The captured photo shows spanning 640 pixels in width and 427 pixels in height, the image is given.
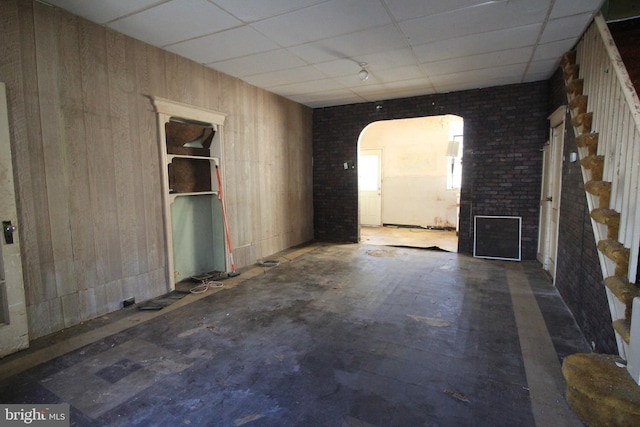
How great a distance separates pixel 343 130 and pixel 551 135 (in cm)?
367

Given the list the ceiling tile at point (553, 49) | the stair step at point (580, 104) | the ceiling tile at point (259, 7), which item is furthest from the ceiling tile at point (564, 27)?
the ceiling tile at point (259, 7)

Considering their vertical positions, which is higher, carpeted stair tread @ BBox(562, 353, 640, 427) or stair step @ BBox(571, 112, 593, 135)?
stair step @ BBox(571, 112, 593, 135)

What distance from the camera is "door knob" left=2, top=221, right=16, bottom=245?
2603 mm

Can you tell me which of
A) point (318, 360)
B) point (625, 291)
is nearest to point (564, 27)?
point (625, 291)

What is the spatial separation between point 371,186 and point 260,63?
5698 mm

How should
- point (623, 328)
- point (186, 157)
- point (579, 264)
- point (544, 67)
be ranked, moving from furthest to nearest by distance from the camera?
point (544, 67) → point (186, 157) → point (579, 264) → point (623, 328)

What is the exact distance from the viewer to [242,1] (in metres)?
2.86

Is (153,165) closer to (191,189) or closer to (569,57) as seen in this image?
(191,189)

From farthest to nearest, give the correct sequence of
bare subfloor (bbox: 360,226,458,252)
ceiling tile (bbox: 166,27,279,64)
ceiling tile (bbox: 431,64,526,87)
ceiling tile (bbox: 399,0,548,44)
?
bare subfloor (bbox: 360,226,458,252), ceiling tile (bbox: 431,64,526,87), ceiling tile (bbox: 166,27,279,64), ceiling tile (bbox: 399,0,548,44)

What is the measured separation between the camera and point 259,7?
2.96 metres

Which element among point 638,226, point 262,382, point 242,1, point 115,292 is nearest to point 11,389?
point 115,292

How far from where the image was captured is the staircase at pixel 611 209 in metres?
1.83

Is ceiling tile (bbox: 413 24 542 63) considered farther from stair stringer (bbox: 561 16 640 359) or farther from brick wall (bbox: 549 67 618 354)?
brick wall (bbox: 549 67 618 354)

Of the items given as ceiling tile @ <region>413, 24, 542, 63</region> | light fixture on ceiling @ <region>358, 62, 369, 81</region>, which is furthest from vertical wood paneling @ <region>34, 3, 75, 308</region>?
ceiling tile @ <region>413, 24, 542, 63</region>
